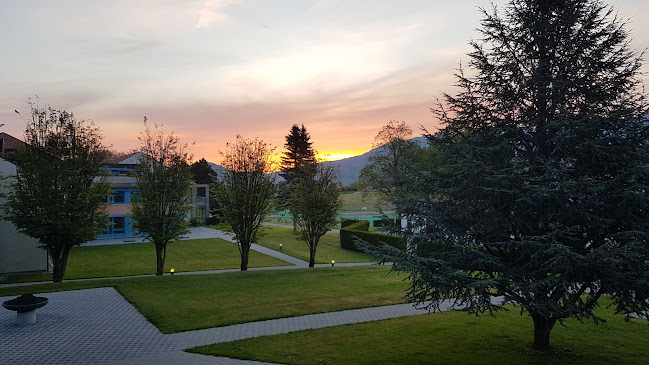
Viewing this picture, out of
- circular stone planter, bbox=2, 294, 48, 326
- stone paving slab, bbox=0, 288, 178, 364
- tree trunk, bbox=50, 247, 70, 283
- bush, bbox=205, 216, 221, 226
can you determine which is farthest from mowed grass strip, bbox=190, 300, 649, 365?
bush, bbox=205, 216, 221, 226

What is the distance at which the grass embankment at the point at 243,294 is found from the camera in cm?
1307

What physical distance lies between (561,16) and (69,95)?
75.2 feet

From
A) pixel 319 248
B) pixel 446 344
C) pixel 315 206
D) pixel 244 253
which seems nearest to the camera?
pixel 446 344

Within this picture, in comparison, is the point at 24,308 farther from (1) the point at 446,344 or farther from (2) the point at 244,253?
(2) the point at 244,253

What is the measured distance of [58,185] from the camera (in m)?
18.7

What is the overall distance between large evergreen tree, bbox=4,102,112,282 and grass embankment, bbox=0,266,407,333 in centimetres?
290

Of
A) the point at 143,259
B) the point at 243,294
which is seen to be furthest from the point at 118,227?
the point at 243,294

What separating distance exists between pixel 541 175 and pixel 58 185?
802 inches

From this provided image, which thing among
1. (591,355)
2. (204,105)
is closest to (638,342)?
(591,355)

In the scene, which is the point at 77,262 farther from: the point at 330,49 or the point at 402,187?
the point at 402,187

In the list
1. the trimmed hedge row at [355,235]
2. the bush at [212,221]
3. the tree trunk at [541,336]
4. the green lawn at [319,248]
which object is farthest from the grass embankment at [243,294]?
the bush at [212,221]

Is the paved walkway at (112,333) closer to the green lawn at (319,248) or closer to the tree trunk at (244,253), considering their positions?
the tree trunk at (244,253)

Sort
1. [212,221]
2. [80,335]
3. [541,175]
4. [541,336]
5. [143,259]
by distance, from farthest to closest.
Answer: [212,221], [143,259], [80,335], [541,336], [541,175]

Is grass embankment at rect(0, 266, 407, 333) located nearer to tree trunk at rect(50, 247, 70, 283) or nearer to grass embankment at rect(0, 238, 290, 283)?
tree trunk at rect(50, 247, 70, 283)
